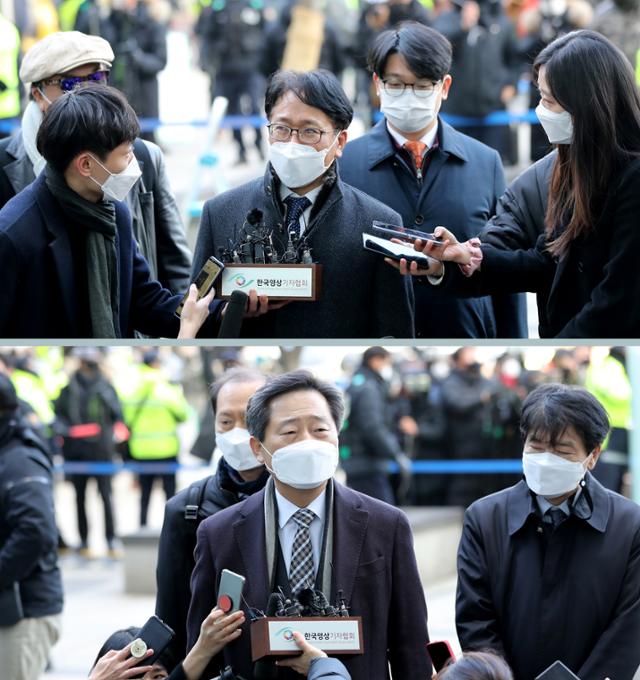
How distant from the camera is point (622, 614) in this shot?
3.88 metres

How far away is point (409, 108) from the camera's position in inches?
185

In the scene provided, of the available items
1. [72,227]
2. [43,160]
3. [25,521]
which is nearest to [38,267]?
[72,227]

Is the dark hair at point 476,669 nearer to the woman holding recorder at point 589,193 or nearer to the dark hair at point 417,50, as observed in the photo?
the woman holding recorder at point 589,193

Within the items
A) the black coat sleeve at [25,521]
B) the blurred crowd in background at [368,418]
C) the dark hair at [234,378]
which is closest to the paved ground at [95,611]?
the blurred crowd in background at [368,418]

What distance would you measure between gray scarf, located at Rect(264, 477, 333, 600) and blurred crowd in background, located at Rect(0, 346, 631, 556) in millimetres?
6094

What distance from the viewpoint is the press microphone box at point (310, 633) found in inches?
146

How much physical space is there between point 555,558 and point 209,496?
0.94 metres

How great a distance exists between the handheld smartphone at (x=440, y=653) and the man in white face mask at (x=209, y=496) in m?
0.74

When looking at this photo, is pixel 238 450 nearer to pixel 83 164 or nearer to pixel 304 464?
pixel 304 464

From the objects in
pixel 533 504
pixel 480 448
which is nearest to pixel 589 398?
pixel 533 504

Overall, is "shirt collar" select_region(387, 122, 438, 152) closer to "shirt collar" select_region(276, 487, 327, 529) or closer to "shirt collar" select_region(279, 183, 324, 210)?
"shirt collar" select_region(279, 183, 324, 210)

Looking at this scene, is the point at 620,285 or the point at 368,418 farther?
the point at 368,418

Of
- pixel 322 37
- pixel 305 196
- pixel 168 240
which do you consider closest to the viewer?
pixel 305 196

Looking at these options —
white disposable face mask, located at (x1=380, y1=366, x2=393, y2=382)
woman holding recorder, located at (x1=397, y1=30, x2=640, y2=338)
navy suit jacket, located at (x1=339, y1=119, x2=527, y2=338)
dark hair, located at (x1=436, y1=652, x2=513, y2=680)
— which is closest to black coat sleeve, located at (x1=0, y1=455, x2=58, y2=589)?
navy suit jacket, located at (x1=339, y1=119, x2=527, y2=338)
